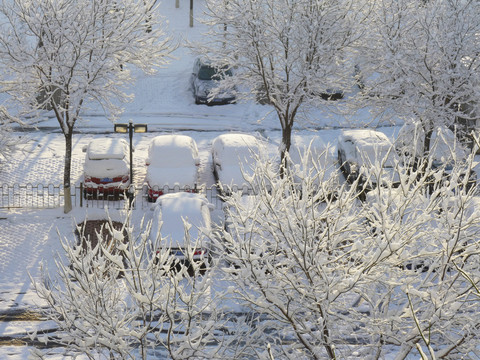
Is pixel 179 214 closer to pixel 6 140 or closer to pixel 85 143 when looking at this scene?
pixel 6 140

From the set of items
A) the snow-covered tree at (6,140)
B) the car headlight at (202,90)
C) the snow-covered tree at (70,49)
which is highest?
the snow-covered tree at (70,49)

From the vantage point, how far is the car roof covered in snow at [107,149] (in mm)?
20391

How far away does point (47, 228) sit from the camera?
1855cm

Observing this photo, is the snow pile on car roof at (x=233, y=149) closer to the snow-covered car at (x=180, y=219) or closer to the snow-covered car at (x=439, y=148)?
the snow-covered car at (x=180, y=219)

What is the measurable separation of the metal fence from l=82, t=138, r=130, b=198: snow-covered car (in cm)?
13

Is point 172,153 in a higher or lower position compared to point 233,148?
lower

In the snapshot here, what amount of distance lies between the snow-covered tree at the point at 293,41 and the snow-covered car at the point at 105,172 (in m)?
4.53

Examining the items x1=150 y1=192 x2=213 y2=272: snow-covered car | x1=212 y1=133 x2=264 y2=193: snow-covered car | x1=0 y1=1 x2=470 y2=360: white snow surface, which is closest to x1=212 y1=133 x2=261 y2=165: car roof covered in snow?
x1=212 y1=133 x2=264 y2=193: snow-covered car

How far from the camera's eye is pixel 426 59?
66.7ft

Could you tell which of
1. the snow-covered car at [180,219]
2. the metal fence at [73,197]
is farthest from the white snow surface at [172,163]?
the snow-covered car at [180,219]

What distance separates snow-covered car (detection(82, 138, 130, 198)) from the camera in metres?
20.0

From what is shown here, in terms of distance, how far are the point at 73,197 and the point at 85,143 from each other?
525 centimetres

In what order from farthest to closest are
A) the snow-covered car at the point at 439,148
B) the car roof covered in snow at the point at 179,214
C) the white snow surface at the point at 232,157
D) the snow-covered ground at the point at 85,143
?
the white snow surface at the point at 232,157 → the snow-covered ground at the point at 85,143 → the car roof covered in snow at the point at 179,214 → the snow-covered car at the point at 439,148

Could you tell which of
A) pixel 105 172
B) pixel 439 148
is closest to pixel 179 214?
pixel 105 172
